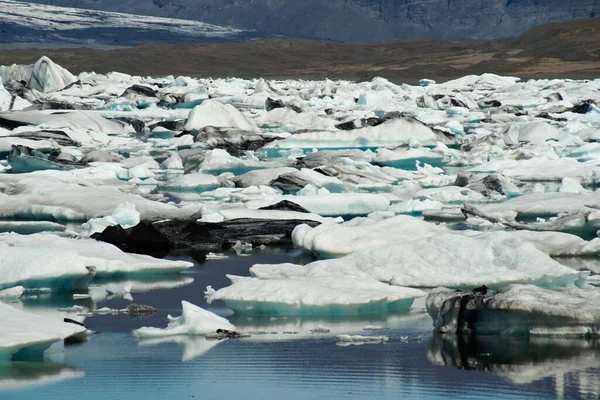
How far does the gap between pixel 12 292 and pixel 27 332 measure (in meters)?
1.49

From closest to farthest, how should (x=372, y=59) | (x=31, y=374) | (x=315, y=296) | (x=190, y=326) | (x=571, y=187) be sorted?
(x=31, y=374)
(x=190, y=326)
(x=315, y=296)
(x=571, y=187)
(x=372, y=59)

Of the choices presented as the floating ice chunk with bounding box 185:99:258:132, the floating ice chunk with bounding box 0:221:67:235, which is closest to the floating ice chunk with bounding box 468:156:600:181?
the floating ice chunk with bounding box 185:99:258:132

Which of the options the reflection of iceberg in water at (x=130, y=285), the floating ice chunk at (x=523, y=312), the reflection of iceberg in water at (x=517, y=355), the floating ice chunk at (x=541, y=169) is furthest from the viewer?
the floating ice chunk at (x=541, y=169)

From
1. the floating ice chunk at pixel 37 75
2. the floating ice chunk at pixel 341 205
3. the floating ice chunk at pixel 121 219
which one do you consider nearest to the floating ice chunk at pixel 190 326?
the floating ice chunk at pixel 121 219

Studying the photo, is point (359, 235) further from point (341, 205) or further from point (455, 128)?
point (455, 128)

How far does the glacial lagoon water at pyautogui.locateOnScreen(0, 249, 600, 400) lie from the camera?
4.57m

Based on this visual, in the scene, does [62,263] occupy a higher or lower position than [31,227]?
higher

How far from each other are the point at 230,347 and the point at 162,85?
1285 inches

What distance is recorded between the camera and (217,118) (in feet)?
64.7

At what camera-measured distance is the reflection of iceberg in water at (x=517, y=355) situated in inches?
190

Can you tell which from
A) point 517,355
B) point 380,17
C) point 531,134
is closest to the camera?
point 517,355

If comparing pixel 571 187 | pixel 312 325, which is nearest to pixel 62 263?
pixel 312 325

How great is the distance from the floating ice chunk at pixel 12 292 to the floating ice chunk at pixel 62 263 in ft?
0.47

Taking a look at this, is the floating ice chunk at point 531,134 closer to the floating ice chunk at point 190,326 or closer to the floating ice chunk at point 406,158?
the floating ice chunk at point 406,158
